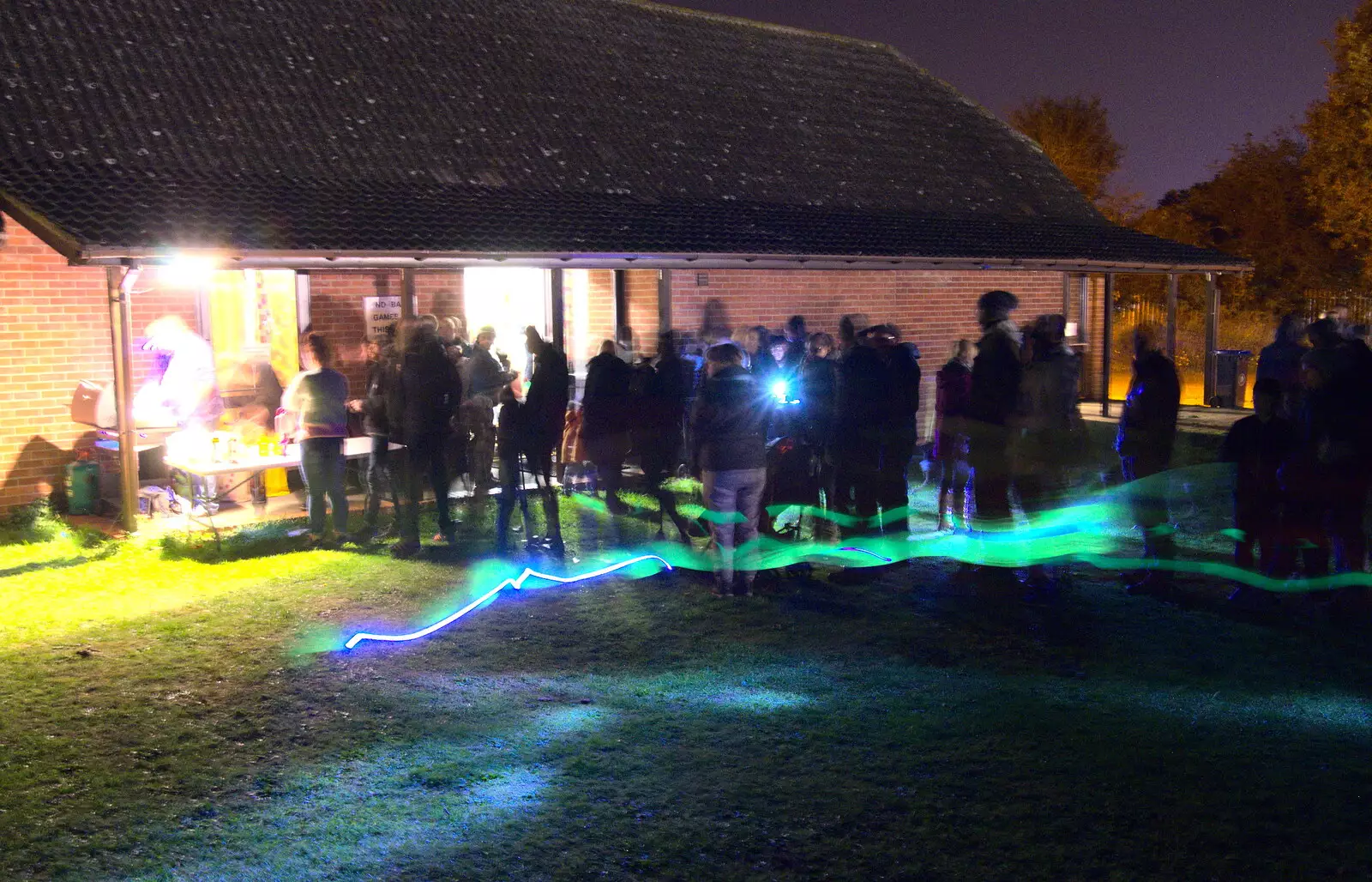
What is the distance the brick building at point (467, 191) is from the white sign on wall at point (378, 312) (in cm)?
8

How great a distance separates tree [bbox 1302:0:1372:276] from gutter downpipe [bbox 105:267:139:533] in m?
31.2

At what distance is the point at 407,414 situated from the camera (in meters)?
9.36

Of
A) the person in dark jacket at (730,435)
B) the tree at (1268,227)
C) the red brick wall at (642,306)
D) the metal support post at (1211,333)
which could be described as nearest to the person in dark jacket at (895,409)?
the person in dark jacket at (730,435)

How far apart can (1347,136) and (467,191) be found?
27652mm

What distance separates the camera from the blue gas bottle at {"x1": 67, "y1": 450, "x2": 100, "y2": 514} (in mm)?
11469

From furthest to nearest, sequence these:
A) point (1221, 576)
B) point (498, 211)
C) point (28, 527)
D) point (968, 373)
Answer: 1. point (498, 211)
2. point (28, 527)
3. point (968, 373)
4. point (1221, 576)

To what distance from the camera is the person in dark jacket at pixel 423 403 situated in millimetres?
9242

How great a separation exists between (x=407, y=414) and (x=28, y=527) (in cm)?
426

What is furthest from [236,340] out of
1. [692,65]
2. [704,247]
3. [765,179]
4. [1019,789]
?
A: [1019,789]

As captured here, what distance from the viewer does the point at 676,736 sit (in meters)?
5.70

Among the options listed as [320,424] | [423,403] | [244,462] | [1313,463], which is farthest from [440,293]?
[1313,463]

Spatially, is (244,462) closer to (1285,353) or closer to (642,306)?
(642,306)

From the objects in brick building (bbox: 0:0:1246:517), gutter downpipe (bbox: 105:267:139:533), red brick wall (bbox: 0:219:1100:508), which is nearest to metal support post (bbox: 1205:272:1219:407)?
brick building (bbox: 0:0:1246:517)

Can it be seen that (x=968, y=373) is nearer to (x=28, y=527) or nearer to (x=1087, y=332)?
(x=28, y=527)
